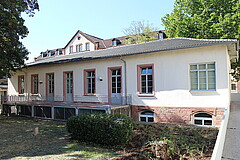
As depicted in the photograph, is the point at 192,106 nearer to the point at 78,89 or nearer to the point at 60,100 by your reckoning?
the point at 78,89

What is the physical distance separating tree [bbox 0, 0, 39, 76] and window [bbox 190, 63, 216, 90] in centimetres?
1148

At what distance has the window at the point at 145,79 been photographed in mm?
12055

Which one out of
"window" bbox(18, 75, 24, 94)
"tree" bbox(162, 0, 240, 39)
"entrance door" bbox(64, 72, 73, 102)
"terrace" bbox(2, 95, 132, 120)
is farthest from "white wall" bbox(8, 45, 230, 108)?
"window" bbox(18, 75, 24, 94)

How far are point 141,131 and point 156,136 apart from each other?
3.50 ft

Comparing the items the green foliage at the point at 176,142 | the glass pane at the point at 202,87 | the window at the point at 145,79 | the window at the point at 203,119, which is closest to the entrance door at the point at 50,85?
the window at the point at 145,79

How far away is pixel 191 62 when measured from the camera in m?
10.6

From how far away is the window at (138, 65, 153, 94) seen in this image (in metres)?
12.1

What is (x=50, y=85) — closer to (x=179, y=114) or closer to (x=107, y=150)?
(x=179, y=114)

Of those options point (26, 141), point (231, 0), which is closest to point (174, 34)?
point (231, 0)

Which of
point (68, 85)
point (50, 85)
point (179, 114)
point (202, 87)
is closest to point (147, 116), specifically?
point (179, 114)

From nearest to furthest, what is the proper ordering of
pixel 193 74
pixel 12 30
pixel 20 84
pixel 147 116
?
pixel 193 74, pixel 147 116, pixel 12 30, pixel 20 84

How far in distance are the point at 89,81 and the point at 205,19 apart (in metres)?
13.0

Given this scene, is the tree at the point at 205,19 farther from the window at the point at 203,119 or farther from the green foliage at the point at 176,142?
the green foliage at the point at 176,142

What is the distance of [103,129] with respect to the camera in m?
6.77
